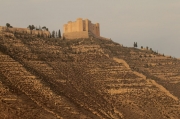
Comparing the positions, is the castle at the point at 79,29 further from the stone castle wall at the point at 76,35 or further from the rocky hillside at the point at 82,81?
the rocky hillside at the point at 82,81

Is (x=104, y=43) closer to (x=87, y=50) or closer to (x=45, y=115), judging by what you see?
(x=87, y=50)

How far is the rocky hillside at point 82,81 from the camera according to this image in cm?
4178

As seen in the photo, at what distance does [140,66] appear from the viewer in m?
61.2

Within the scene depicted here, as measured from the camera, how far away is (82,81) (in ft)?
169

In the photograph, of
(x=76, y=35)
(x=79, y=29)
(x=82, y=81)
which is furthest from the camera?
(x=79, y=29)

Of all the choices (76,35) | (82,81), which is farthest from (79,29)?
(82,81)

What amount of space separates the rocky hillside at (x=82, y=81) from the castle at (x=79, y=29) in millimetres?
2453

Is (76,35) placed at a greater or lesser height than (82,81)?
greater

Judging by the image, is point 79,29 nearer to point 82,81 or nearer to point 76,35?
point 76,35

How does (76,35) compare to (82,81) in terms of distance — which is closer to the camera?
(82,81)

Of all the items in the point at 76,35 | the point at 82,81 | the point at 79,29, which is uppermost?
the point at 79,29

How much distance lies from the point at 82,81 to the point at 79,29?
18624mm

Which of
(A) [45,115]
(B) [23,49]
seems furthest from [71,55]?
(A) [45,115]

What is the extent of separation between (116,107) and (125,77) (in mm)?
7669
